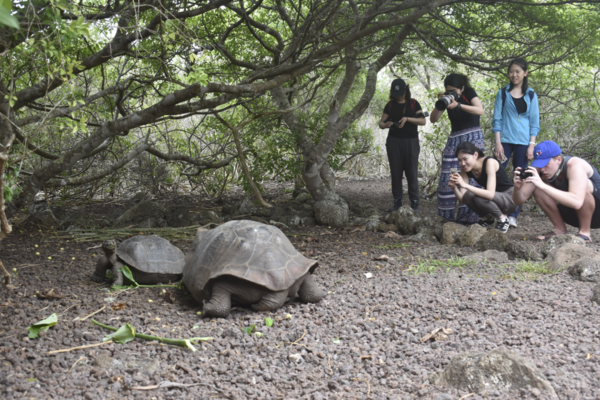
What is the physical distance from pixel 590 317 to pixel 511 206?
2849 millimetres

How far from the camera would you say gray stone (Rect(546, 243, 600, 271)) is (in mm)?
3707

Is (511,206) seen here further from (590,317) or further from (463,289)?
(590,317)

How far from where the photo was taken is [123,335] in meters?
2.59

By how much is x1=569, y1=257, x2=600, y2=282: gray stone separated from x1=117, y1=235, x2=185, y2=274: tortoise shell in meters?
3.08

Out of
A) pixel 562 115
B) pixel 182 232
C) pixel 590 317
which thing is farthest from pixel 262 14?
pixel 590 317

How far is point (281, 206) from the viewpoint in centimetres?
698

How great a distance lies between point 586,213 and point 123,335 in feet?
14.5

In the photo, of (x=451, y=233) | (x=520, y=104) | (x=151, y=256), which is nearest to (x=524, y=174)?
(x=451, y=233)

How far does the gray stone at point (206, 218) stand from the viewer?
6.07m

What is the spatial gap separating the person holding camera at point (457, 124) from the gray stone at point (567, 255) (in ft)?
6.34

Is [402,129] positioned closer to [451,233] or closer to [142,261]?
[451,233]

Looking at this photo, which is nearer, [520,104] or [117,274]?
[117,274]

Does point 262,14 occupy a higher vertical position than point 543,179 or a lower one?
higher

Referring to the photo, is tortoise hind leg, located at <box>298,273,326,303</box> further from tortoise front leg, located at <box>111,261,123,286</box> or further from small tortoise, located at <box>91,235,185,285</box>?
tortoise front leg, located at <box>111,261,123,286</box>
